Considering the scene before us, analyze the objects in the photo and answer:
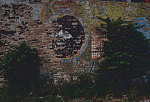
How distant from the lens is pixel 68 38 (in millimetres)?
6355

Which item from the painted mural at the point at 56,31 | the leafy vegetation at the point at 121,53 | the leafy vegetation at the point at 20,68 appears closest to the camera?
the leafy vegetation at the point at 121,53

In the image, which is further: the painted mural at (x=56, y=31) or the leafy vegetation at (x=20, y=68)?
the painted mural at (x=56, y=31)

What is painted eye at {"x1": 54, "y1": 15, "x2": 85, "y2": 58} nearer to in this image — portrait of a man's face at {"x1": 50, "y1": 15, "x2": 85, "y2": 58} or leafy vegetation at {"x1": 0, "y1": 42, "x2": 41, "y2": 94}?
portrait of a man's face at {"x1": 50, "y1": 15, "x2": 85, "y2": 58}

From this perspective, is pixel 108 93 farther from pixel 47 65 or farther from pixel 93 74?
pixel 47 65

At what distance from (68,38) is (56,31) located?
586 mm

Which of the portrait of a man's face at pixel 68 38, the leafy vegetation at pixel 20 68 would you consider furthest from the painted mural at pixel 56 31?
the leafy vegetation at pixel 20 68

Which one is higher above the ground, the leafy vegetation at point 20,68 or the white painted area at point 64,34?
the white painted area at point 64,34

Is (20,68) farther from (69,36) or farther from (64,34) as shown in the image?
(69,36)

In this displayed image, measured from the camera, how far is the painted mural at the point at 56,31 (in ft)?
20.6

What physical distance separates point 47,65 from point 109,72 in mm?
2553

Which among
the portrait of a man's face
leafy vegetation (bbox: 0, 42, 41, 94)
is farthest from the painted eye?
leafy vegetation (bbox: 0, 42, 41, 94)

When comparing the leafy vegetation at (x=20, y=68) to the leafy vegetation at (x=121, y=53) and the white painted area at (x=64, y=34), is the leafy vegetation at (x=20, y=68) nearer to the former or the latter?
the white painted area at (x=64, y=34)

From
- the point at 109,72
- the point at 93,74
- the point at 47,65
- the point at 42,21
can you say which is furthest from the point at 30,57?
the point at 109,72

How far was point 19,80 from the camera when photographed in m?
5.76
